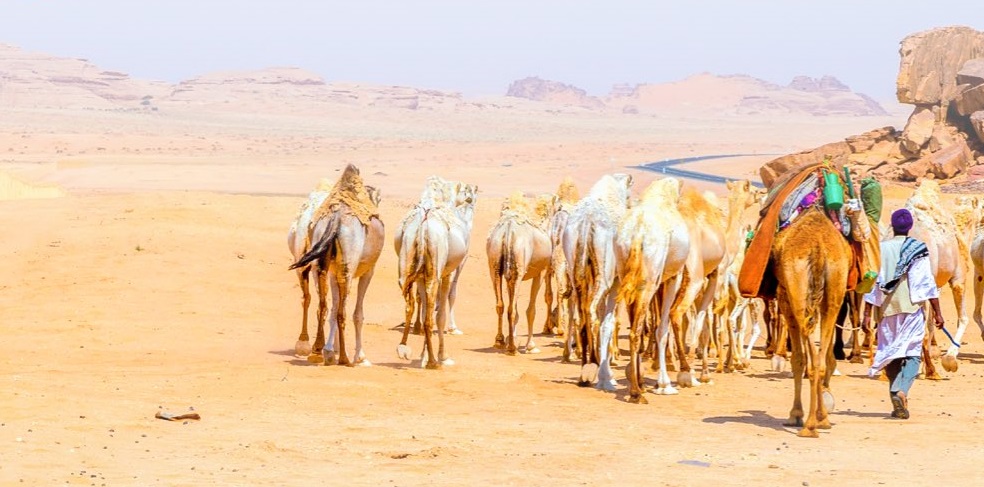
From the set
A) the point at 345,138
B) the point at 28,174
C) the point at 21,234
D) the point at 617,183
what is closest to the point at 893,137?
the point at 21,234

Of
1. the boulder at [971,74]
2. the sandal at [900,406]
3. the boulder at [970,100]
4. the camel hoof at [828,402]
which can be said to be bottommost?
the sandal at [900,406]

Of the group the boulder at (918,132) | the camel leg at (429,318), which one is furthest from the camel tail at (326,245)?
the boulder at (918,132)

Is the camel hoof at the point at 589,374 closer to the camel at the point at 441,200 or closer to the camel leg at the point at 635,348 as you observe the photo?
the camel leg at the point at 635,348

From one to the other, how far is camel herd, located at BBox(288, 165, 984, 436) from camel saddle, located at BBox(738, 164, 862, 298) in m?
0.13

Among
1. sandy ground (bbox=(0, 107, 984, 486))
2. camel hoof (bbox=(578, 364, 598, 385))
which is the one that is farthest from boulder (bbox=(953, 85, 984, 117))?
camel hoof (bbox=(578, 364, 598, 385))

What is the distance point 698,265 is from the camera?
1473 cm

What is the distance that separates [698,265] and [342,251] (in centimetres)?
411

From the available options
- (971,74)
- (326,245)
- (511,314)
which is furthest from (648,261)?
(971,74)

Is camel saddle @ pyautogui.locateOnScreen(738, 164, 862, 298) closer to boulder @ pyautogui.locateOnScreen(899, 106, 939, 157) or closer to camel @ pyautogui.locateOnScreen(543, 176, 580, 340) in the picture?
camel @ pyautogui.locateOnScreen(543, 176, 580, 340)

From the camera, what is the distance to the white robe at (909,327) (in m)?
12.8

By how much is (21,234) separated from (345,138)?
111 meters

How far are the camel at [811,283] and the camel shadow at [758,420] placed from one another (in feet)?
0.70

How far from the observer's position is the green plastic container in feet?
39.4

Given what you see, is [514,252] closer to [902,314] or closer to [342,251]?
[342,251]
